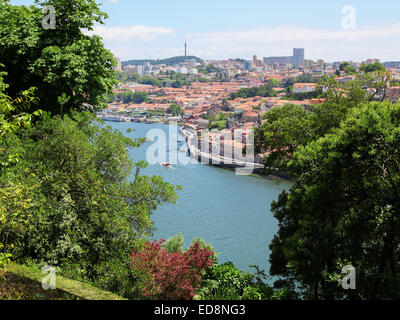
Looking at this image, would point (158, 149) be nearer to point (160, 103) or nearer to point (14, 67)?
point (14, 67)

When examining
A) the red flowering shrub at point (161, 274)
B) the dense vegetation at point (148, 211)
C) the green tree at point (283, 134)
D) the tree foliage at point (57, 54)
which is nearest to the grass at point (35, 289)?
the dense vegetation at point (148, 211)

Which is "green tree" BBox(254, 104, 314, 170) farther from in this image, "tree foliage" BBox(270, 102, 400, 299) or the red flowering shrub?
the red flowering shrub

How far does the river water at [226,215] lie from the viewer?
1034cm

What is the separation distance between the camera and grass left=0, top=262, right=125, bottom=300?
9.39 feet

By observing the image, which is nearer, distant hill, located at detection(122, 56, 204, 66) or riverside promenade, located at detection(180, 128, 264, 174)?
riverside promenade, located at detection(180, 128, 264, 174)

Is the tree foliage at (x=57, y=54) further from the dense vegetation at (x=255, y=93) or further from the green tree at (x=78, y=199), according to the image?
the dense vegetation at (x=255, y=93)

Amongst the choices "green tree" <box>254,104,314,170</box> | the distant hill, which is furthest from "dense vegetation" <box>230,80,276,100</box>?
the distant hill

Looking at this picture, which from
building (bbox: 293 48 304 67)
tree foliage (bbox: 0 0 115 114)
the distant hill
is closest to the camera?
tree foliage (bbox: 0 0 115 114)

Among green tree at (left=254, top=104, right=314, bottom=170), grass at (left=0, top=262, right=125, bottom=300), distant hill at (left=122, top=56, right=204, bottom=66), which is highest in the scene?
distant hill at (left=122, top=56, right=204, bottom=66)

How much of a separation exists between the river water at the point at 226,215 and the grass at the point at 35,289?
15.8ft

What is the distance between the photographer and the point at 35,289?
2.97m

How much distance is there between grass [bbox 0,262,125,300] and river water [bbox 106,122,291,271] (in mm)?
4829

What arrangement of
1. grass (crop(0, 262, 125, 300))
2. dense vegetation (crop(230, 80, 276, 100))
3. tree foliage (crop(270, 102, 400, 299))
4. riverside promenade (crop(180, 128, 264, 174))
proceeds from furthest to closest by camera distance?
dense vegetation (crop(230, 80, 276, 100)) → riverside promenade (crop(180, 128, 264, 174)) → tree foliage (crop(270, 102, 400, 299)) → grass (crop(0, 262, 125, 300))

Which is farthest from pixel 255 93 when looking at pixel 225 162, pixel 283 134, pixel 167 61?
pixel 167 61
